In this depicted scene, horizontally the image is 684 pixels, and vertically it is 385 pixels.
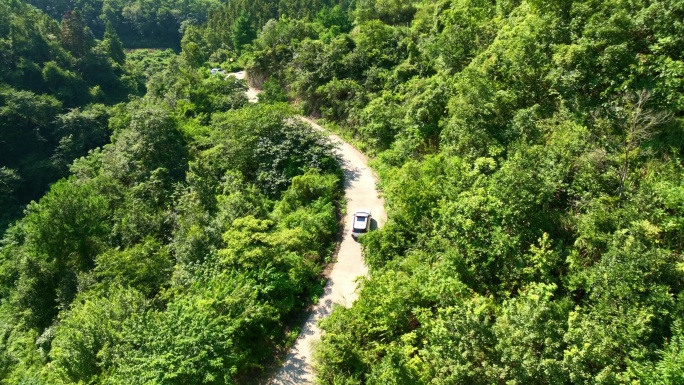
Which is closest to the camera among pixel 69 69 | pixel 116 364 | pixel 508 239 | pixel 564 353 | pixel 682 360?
pixel 682 360

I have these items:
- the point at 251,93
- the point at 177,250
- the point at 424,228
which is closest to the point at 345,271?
the point at 424,228

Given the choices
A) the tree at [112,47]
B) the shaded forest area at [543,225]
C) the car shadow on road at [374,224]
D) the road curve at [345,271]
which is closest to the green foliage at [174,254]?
the road curve at [345,271]

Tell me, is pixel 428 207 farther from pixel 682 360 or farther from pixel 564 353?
pixel 682 360

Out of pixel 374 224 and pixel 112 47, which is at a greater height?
pixel 112 47

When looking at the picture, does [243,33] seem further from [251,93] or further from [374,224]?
[374,224]

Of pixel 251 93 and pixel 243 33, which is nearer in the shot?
pixel 251 93

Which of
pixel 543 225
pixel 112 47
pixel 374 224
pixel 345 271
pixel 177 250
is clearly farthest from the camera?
pixel 112 47

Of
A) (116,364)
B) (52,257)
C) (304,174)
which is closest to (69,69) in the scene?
(52,257)
